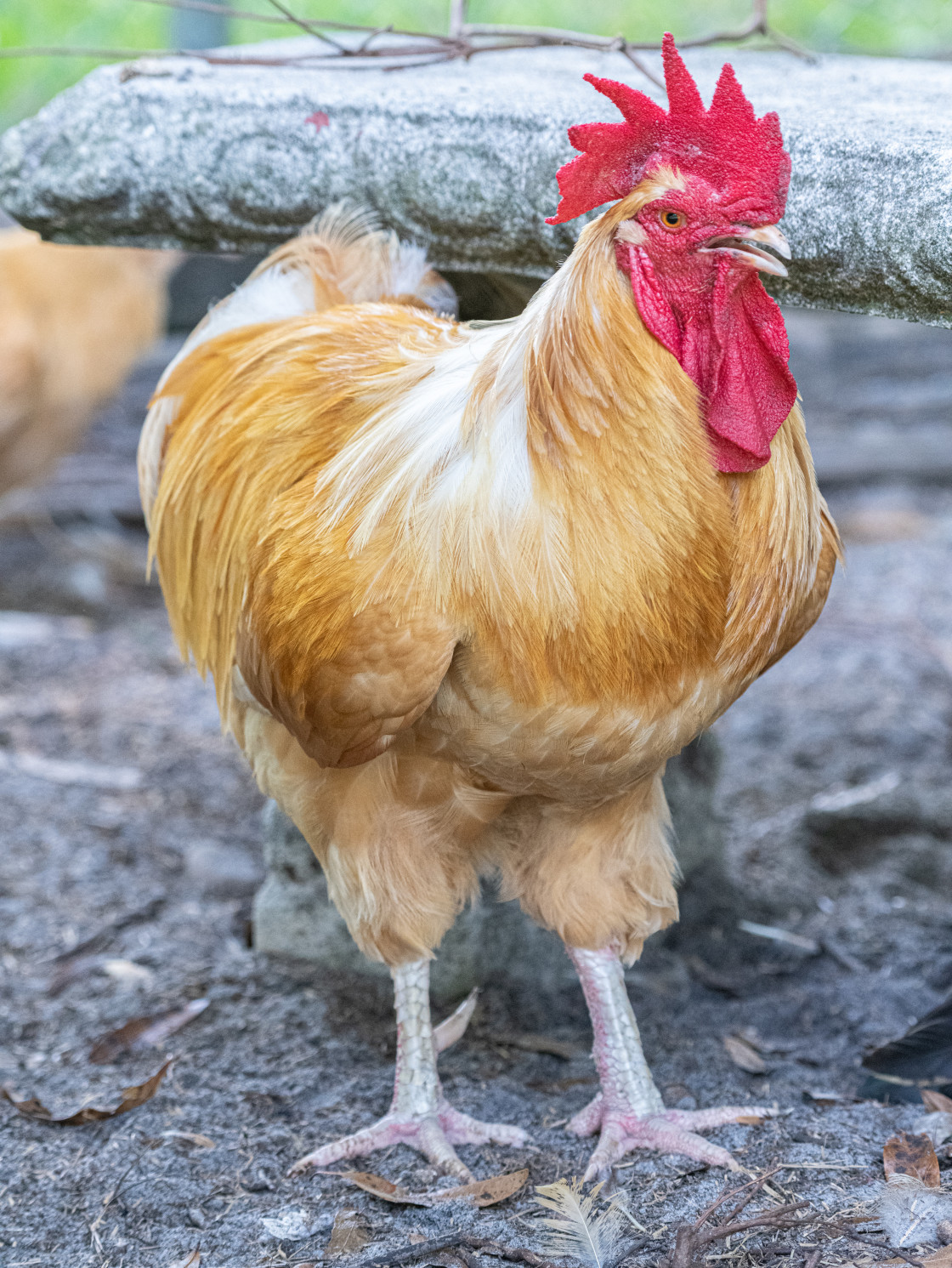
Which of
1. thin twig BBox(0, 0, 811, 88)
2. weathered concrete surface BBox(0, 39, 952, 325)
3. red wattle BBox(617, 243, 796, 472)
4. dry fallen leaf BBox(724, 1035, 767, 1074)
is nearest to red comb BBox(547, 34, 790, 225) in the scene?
red wattle BBox(617, 243, 796, 472)

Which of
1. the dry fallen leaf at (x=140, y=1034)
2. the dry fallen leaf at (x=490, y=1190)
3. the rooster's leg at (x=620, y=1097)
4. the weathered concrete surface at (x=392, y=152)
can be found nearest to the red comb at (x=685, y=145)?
the weathered concrete surface at (x=392, y=152)

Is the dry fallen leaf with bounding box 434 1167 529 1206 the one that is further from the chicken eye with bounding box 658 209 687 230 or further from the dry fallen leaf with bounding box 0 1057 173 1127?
the chicken eye with bounding box 658 209 687 230

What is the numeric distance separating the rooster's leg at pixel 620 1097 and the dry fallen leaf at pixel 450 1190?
7.2 inches

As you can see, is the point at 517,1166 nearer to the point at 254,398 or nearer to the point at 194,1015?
the point at 194,1015

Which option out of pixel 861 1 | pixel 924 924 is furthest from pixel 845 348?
pixel 924 924

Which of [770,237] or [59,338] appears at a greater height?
[770,237]

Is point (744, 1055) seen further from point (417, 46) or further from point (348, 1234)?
point (417, 46)

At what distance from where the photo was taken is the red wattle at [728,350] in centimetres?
211

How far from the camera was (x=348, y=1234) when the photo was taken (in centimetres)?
241

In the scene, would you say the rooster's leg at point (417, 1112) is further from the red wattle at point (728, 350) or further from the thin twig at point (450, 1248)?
the red wattle at point (728, 350)

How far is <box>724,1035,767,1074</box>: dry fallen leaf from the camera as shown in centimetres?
312

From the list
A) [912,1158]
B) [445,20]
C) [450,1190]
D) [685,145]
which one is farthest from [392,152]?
[445,20]

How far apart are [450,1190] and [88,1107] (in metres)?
0.89

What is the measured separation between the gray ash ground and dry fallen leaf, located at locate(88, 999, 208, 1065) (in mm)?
40
